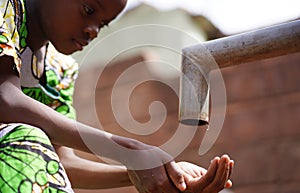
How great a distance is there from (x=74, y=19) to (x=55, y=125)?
0.29 m

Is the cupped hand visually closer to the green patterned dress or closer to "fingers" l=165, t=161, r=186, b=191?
"fingers" l=165, t=161, r=186, b=191

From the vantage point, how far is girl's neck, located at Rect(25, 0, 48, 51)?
4.61 ft

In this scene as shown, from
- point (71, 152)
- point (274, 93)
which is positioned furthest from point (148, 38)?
point (71, 152)

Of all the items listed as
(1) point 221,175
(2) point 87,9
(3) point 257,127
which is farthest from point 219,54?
(3) point 257,127

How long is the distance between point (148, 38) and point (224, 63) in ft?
10.5

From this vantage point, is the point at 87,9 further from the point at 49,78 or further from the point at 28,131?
the point at 28,131

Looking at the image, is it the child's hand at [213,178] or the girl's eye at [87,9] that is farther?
the girl's eye at [87,9]

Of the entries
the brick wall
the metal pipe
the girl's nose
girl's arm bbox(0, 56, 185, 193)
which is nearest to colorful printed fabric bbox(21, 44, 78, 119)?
the girl's nose

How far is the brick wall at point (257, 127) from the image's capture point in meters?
2.62

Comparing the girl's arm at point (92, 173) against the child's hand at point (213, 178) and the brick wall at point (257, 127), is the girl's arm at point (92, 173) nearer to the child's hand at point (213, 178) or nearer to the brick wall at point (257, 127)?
the child's hand at point (213, 178)

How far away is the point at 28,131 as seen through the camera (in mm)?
1056

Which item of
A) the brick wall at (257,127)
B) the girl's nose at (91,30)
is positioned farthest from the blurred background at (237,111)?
the girl's nose at (91,30)

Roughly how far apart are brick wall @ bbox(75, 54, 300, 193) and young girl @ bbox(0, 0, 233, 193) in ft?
3.63

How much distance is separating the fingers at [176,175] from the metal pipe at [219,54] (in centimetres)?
7
